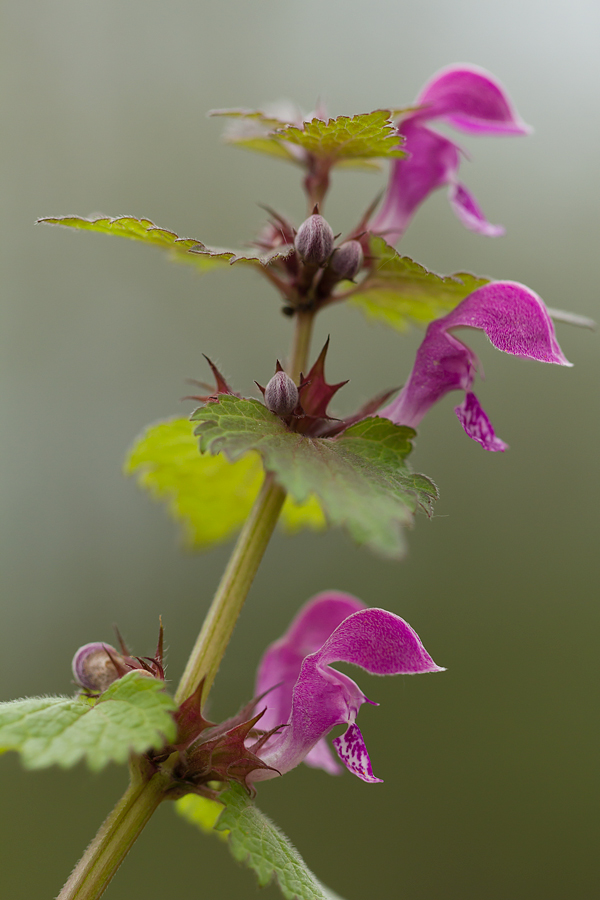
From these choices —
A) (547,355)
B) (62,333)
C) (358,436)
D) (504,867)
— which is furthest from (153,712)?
(62,333)

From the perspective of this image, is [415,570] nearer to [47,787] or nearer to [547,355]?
[47,787]

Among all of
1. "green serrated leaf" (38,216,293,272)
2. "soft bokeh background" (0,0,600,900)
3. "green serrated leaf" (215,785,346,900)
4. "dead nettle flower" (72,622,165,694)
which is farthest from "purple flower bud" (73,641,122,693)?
"soft bokeh background" (0,0,600,900)

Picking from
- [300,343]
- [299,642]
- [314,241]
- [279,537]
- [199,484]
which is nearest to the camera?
[314,241]

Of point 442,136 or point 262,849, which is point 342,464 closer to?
point 262,849

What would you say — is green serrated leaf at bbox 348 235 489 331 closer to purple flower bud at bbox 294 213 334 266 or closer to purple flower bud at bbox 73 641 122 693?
purple flower bud at bbox 294 213 334 266

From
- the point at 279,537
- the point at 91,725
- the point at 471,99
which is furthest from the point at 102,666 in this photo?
the point at 279,537

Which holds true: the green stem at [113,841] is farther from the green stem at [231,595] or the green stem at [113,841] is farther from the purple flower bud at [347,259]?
the purple flower bud at [347,259]

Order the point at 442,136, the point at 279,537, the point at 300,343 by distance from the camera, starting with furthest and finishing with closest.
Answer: the point at 279,537
the point at 442,136
the point at 300,343
